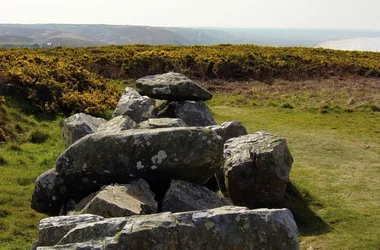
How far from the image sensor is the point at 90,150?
31.8 feet

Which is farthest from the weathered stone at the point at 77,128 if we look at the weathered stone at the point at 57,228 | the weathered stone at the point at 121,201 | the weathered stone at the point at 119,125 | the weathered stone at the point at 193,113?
the weathered stone at the point at 57,228

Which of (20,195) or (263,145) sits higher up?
(263,145)

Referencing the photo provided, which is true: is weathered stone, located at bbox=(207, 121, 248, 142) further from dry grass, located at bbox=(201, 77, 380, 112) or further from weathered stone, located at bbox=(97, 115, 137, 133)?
dry grass, located at bbox=(201, 77, 380, 112)

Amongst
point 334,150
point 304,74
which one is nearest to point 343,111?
point 334,150

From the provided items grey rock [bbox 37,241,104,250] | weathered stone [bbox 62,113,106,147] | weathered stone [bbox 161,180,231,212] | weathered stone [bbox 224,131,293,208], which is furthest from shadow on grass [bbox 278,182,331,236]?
weathered stone [bbox 62,113,106,147]

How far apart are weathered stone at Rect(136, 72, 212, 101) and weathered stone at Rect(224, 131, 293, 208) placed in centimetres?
491

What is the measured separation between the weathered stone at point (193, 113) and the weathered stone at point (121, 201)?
675cm

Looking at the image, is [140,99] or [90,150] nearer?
[90,150]

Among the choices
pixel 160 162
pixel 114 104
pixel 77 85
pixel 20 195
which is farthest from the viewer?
pixel 77 85

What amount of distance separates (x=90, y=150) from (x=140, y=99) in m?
6.80

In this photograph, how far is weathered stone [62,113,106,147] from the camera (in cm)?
1437

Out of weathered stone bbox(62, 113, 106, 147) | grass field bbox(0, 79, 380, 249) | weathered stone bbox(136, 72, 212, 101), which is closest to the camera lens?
grass field bbox(0, 79, 380, 249)

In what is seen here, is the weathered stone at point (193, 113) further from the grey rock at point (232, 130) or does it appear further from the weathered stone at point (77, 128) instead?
the weathered stone at point (77, 128)

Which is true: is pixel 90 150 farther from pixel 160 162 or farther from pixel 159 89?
pixel 159 89
